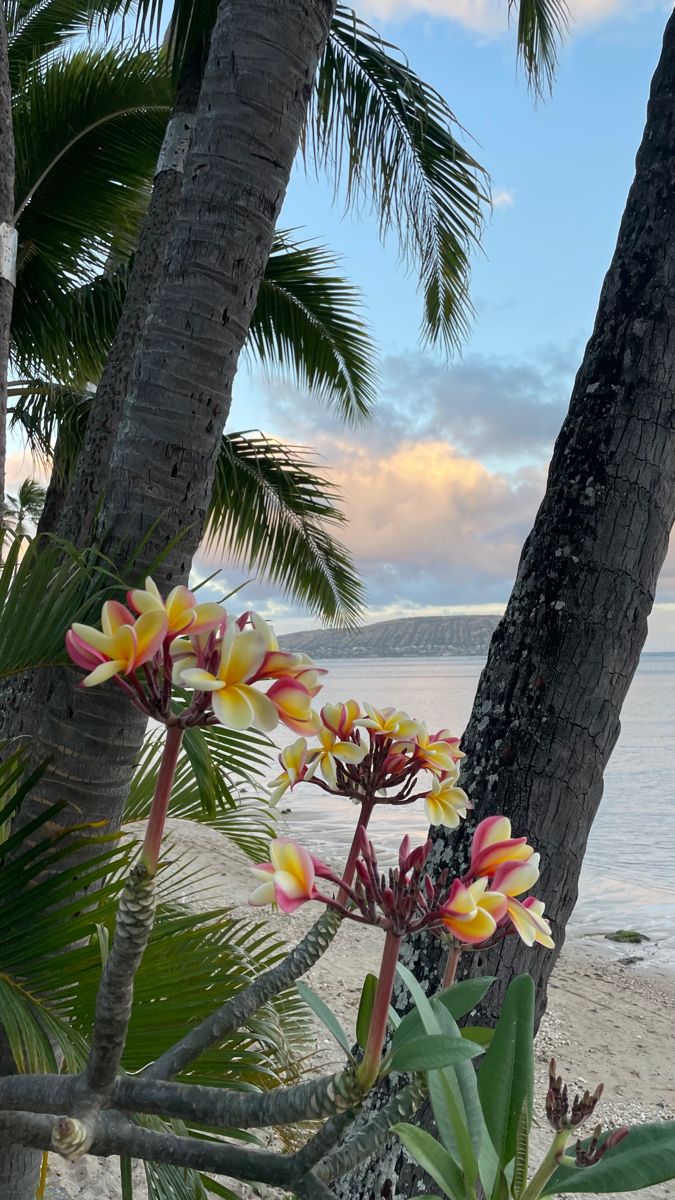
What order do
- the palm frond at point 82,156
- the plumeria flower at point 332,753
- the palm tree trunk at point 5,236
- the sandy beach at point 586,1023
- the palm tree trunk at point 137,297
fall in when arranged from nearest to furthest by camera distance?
the plumeria flower at point 332,753
the palm tree trunk at point 5,236
the palm tree trunk at point 137,297
the sandy beach at point 586,1023
the palm frond at point 82,156

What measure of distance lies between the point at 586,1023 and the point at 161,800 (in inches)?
249

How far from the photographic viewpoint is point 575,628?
167 centimetres

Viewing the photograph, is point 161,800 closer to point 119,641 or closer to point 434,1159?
point 119,641

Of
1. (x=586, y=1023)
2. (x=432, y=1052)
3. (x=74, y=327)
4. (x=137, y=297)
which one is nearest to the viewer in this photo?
(x=432, y=1052)

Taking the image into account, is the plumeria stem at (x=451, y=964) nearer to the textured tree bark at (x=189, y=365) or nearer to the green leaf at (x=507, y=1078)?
the green leaf at (x=507, y=1078)

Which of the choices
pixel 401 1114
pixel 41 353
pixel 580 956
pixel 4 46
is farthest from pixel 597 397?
pixel 580 956

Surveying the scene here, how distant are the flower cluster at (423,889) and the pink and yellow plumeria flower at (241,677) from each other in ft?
0.36

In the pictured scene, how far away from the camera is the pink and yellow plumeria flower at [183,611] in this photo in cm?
55

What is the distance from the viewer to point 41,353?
21.3 feet

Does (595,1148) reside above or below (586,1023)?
above

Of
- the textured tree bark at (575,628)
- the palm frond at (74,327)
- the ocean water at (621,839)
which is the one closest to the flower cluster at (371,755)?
the textured tree bark at (575,628)

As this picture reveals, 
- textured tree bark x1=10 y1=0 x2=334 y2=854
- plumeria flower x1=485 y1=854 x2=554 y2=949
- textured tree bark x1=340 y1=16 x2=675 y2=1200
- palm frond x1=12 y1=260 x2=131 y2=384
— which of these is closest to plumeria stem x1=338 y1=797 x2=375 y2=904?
plumeria flower x1=485 y1=854 x2=554 y2=949

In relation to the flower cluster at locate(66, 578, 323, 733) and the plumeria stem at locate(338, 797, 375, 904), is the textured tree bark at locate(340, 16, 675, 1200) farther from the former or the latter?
the flower cluster at locate(66, 578, 323, 733)

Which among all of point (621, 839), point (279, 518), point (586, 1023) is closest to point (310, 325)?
point (279, 518)
